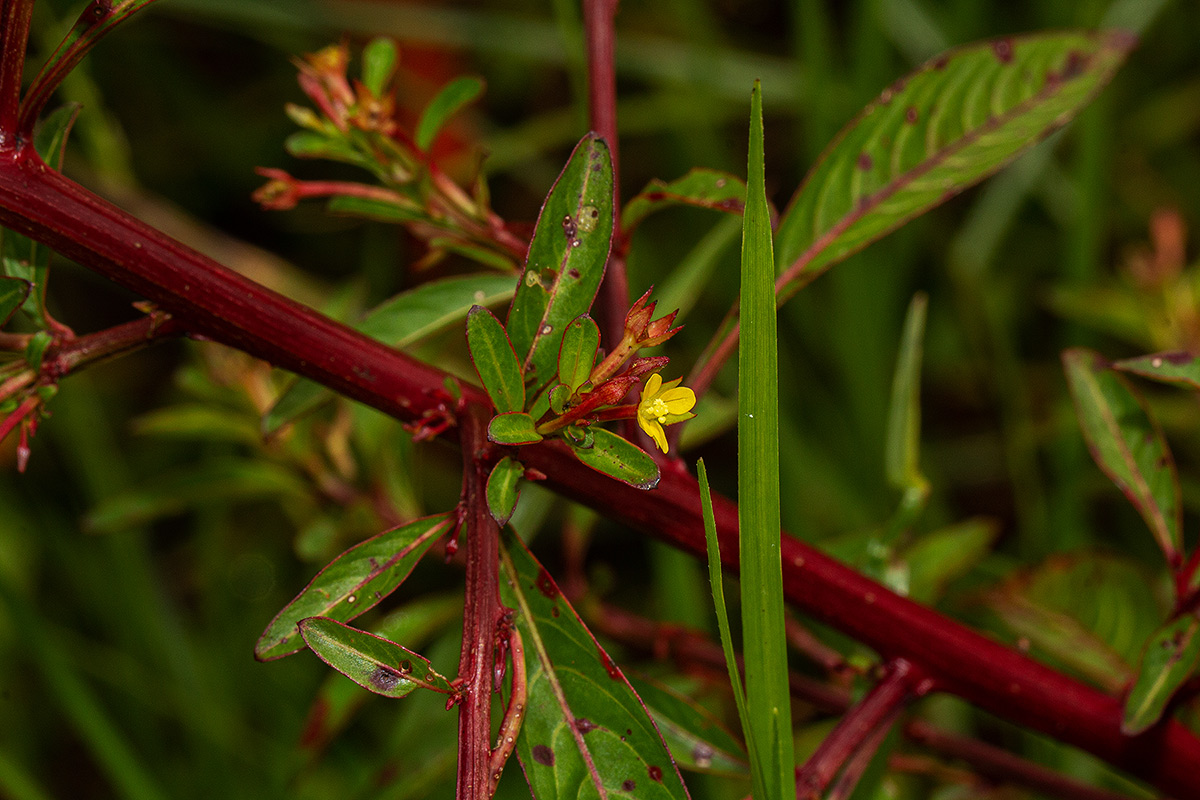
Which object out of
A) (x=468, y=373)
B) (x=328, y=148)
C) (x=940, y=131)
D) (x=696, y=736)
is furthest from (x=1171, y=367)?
(x=468, y=373)

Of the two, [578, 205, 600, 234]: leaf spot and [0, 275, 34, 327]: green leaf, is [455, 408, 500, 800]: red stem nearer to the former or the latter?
[578, 205, 600, 234]: leaf spot

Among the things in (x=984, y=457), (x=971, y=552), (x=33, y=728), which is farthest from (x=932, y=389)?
(x=33, y=728)

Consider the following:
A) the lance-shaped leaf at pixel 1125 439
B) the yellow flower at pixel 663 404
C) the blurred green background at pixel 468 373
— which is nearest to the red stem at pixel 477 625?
the yellow flower at pixel 663 404

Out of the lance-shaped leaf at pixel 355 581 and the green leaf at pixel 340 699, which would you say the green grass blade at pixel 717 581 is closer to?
the lance-shaped leaf at pixel 355 581

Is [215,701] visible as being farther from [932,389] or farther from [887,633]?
[932,389]

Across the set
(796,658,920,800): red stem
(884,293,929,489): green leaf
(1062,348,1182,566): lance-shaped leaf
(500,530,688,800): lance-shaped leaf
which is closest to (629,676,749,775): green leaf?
(796,658,920,800): red stem

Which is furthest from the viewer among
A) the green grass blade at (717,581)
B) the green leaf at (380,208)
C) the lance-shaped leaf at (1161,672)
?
the green leaf at (380,208)
